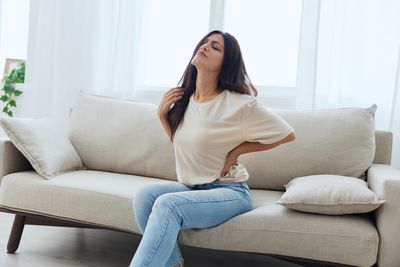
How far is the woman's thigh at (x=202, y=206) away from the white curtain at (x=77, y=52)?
5.37ft

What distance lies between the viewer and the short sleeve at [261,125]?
1960 mm

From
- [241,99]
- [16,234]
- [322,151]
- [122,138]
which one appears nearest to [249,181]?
[322,151]

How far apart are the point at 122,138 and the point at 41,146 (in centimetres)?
43

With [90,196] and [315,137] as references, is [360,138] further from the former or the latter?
[90,196]

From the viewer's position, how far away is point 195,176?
6.76 ft

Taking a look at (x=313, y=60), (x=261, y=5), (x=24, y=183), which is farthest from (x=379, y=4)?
(x=24, y=183)

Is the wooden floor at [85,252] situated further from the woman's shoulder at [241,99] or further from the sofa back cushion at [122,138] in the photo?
the woman's shoulder at [241,99]

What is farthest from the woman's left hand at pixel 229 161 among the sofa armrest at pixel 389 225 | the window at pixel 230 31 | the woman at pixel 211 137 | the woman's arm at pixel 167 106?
the window at pixel 230 31

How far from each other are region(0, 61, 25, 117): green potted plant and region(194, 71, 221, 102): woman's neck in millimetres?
2393

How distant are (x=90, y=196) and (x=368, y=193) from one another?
45.2 inches

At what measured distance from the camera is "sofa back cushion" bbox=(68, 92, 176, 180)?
265 centimetres

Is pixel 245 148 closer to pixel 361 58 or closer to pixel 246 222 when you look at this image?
Result: pixel 246 222

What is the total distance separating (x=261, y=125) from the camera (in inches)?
77.9

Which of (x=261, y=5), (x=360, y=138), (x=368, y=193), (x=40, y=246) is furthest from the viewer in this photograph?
(x=261, y=5)
